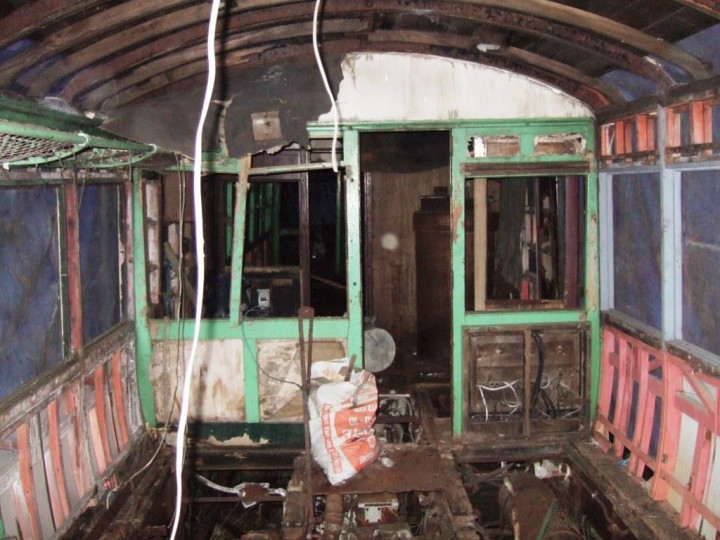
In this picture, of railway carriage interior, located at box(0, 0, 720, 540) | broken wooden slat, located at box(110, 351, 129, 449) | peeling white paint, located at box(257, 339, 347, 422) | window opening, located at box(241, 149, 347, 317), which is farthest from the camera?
window opening, located at box(241, 149, 347, 317)

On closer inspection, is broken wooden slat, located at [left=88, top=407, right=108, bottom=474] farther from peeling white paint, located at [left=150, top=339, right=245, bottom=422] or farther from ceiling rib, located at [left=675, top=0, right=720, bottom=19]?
ceiling rib, located at [left=675, top=0, right=720, bottom=19]

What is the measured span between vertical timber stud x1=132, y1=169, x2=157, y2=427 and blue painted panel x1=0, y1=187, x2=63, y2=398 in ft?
4.04

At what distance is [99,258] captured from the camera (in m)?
4.38

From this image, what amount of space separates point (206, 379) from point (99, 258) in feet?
4.10

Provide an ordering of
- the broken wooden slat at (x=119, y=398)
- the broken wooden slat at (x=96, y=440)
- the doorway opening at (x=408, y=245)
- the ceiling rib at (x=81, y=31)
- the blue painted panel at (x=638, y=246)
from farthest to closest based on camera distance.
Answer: the doorway opening at (x=408, y=245) < the broken wooden slat at (x=119, y=398) < the broken wooden slat at (x=96, y=440) < the blue painted panel at (x=638, y=246) < the ceiling rib at (x=81, y=31)

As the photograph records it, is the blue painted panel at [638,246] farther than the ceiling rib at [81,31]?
Yes


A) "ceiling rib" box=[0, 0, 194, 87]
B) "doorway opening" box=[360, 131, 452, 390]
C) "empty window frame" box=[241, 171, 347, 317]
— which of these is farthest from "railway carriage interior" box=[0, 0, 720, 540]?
"doorway opening" box=[360, 131, 452, 390]

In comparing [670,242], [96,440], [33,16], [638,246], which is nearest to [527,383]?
[638,246]

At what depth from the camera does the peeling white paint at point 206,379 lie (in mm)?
4918

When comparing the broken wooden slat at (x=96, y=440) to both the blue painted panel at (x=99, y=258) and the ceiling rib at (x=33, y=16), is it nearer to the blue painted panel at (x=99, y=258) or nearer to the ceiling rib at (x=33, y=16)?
the blue painted panel at (x=99, y=258)

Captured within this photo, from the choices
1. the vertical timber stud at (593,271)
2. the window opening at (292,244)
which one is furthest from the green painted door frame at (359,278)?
the window opening at (292,244)

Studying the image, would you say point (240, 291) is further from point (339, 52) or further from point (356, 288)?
point (339, 52)

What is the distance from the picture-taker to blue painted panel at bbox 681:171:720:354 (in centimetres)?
339

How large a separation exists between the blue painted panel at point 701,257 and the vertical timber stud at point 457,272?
5.18ft
